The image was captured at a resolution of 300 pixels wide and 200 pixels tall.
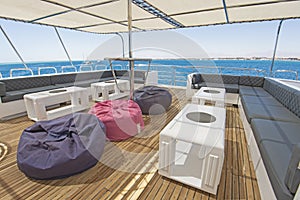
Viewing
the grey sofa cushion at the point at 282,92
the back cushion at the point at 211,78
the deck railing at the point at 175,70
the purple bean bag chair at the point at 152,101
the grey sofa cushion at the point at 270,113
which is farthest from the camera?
the deck railing at the point at 175,70

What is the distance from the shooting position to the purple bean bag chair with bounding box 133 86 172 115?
117 inches

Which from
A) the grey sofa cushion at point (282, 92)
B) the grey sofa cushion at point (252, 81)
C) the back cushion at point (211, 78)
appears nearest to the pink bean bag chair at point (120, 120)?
the grey sofa cushion at point (282, 92)

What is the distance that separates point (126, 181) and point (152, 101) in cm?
169

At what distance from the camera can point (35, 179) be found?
1452 mm

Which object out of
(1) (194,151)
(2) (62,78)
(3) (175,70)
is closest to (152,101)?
(1) (194,151)

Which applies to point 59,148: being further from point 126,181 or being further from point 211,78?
point 211,78

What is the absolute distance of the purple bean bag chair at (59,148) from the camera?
1.36 meters

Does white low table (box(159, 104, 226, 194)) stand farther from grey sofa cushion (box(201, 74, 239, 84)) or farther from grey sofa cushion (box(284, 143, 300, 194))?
grey sofa cushion (box(201, 74, 239, 84))

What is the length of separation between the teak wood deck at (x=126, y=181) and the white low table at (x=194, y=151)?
0.31 ft

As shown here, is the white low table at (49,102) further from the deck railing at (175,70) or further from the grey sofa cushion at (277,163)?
the grey sofa cushion at (277,163)

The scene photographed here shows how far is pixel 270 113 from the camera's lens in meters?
2.06

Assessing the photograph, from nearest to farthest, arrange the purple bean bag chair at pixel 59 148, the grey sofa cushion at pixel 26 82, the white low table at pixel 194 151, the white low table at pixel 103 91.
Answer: the white low table at pixel 194 151, the purple bean bag chair at pixel 59 148, the grey sofa cushion at pixel 26 82, the white low table at pixel 103 91

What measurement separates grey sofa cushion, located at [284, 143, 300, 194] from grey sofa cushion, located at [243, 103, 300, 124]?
1225 mm

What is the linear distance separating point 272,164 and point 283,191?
0.26 metres
